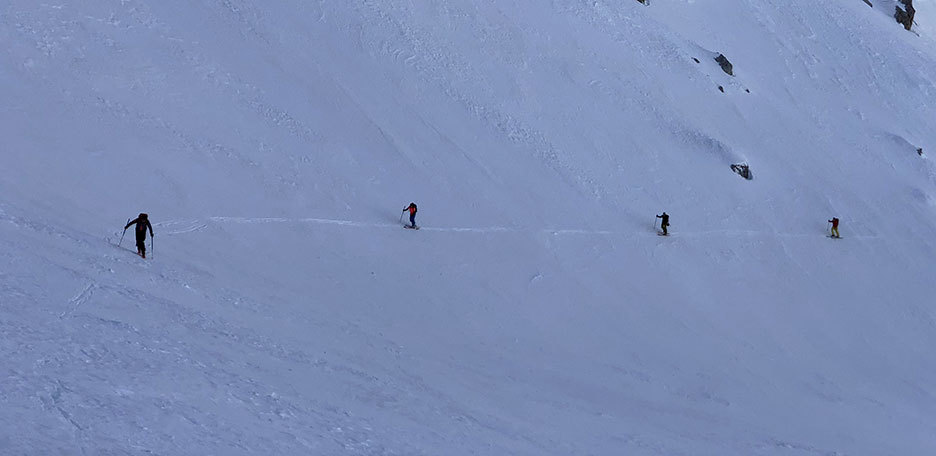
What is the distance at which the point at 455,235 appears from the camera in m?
26.0

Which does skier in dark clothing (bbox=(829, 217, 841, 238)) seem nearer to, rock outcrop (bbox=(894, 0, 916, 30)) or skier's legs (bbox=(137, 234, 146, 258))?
skier's legs (bbox=(137, 234, 146, 258))

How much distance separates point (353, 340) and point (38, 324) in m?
6.14

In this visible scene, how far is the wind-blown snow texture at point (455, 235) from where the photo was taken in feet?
44.3

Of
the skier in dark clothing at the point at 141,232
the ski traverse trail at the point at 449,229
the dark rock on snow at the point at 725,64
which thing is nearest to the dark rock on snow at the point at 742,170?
the ski traverse trail at the point at 449,229

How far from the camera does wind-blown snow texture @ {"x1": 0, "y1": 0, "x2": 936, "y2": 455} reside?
13.5 m

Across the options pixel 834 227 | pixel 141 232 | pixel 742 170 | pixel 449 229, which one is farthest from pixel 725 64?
pixel 141 232

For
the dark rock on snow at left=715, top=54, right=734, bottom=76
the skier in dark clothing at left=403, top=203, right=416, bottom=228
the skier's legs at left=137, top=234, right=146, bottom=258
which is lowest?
the skier's legs at left=137, top=234, right=146, bottom=258

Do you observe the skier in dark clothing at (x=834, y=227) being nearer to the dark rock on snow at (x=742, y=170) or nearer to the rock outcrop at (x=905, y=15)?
the dark rock on snow at (x=742, y=170)

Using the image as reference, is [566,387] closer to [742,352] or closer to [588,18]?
[742,352]

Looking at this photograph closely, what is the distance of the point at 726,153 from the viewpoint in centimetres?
3575

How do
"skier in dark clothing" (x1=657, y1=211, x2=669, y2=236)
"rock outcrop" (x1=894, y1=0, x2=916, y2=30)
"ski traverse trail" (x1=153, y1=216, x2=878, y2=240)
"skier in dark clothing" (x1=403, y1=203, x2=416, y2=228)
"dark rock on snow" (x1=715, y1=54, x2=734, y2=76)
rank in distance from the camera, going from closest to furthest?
"ski traverse trail" (x1=153, y1=216, x2=878, y2=240) < "skier in dark clothing" (x1=403, y1=203, x2=416, y2=228) < "skier in dark clothing" (x1=657, y1=211, x2=669, y2=236) < "dark rock on snow" (x1=715, y1=54, x2=734, y2=76) < "rock outcrop" (x1=894, y1=0, x2=916, y2=30)

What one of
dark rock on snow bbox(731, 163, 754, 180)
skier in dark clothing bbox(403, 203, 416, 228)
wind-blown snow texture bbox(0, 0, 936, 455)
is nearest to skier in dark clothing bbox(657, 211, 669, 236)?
wind-blown snow texture bbox(0, 0, 936, 455)

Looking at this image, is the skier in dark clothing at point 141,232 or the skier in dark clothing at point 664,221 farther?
the skier in dark clothing at point 664,221

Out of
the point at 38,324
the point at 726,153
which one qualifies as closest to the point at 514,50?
the point at 726,153
